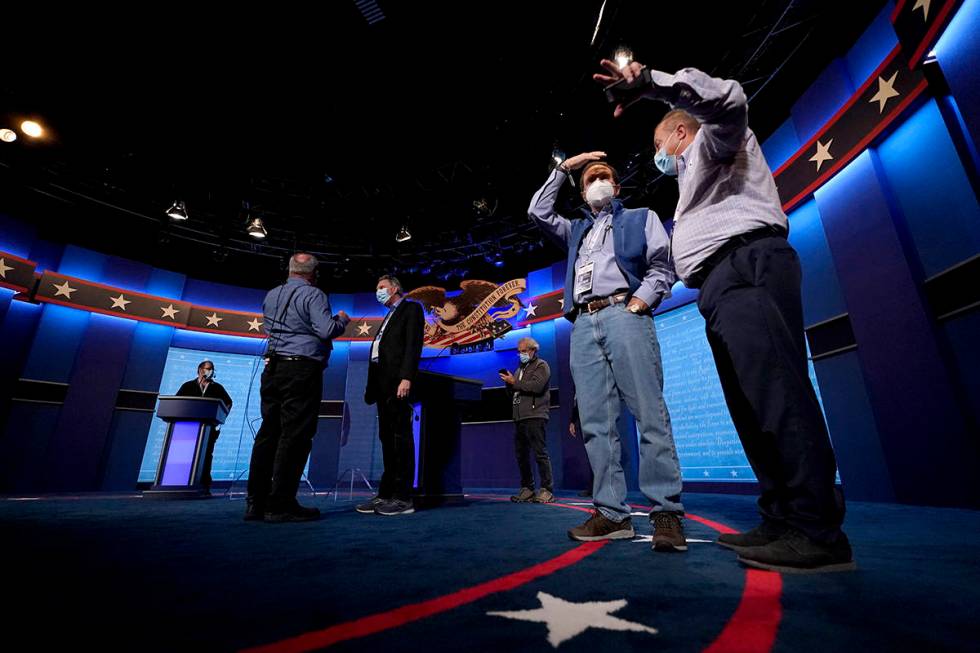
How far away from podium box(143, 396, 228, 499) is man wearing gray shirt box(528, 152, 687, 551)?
18.9 feet

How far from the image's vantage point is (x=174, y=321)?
9.08 meters

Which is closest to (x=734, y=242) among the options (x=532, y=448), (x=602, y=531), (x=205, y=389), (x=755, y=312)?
(x=755, y=312)

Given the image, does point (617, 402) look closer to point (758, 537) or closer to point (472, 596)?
point (758, 537)

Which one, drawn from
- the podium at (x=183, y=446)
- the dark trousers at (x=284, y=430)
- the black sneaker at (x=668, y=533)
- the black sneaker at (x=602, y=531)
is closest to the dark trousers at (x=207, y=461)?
the podium at (x=183, y=446)

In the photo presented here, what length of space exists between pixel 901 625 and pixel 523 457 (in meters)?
4.53

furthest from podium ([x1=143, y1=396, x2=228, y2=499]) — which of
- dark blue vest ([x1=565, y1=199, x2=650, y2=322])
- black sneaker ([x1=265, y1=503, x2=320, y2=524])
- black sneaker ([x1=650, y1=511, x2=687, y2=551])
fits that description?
black sneaker ([x1=650, y1=511, x2=687, y2=551])

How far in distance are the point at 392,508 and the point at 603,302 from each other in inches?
95.2

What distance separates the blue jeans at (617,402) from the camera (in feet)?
6.18

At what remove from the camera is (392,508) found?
129 inches

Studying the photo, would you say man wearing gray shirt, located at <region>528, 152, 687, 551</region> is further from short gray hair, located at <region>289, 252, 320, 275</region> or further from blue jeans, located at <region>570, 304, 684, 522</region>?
short gray hair, located at <region>289, 252, 320, 275</region>

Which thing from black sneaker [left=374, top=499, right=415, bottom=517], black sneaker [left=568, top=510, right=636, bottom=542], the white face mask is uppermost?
the white face mask

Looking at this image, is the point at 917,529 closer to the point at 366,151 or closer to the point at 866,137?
the point at 866,137

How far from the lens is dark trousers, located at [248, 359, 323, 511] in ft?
Result: 9.53

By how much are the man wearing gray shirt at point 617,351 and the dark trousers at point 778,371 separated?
15.3 inches
